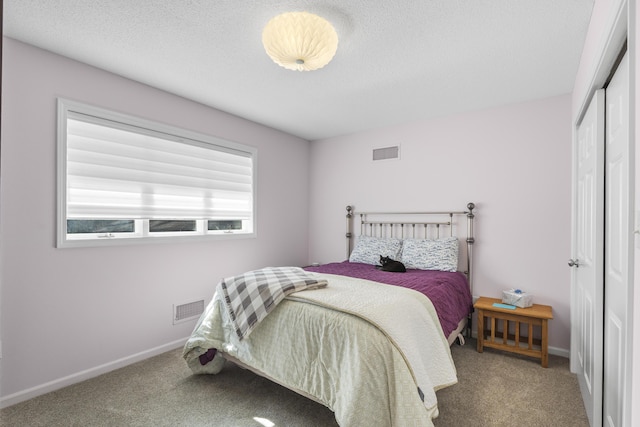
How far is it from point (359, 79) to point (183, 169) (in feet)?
6.06

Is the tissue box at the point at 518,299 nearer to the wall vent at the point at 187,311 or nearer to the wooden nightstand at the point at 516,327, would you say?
the wooden nightstand at the point at 516,327

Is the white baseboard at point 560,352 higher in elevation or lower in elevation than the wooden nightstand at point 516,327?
lower

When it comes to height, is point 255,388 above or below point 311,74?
below

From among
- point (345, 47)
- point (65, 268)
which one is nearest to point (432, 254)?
point (345, 47)

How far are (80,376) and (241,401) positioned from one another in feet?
4.29

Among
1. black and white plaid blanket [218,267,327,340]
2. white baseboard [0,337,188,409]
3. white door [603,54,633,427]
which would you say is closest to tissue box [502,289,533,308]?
white door [603,54,633,427]

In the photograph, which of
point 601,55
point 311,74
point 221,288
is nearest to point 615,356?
point 601,55

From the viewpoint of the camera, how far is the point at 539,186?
3.12 meters

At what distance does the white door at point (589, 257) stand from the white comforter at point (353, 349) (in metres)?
0.83

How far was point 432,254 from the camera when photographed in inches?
133

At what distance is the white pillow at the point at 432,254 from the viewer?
3.30 meters

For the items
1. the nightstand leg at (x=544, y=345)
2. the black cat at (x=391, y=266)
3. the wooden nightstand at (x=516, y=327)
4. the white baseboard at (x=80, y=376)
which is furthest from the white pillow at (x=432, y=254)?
the white baseboard at (x=80, y=376)

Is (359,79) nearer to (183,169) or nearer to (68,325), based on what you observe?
(183,169)

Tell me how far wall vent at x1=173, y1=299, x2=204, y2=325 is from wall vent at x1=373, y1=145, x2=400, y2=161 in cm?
258
